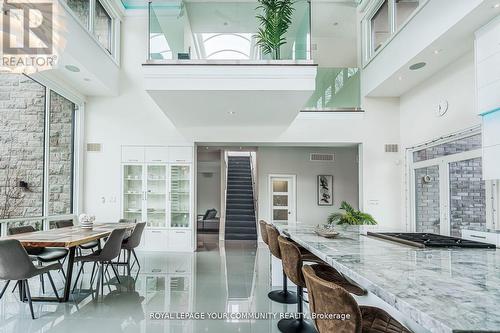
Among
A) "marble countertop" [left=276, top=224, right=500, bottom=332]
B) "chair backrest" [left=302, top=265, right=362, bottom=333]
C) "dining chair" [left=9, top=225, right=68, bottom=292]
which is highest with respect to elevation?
"marble countertop" [left=276, top=224, right=500, bottom=332]

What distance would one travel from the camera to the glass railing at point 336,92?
7.38 m

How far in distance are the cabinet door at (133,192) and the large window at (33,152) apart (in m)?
1.15

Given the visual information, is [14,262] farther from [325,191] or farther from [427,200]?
[325,191]

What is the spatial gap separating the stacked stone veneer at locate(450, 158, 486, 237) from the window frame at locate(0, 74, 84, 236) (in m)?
7.20

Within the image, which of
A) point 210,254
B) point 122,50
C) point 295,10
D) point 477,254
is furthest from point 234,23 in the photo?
point 477,254

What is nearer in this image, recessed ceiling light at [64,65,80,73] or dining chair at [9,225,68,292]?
dining chair at [9,225,68,292]

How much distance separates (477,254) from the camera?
2096 millimetres

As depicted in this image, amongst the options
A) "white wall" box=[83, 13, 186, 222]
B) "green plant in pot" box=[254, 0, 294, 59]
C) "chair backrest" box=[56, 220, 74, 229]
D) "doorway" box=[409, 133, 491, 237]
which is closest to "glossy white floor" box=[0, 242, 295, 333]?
"chair backrest" box=[56, 220, 74, 229]

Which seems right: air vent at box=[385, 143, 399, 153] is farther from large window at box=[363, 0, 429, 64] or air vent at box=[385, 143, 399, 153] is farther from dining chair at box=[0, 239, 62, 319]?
dining chair at box=[0, 239, 62, 319]

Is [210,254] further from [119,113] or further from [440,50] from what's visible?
[440,50]

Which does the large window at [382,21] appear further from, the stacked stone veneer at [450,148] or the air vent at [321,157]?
the air vent at [321,157]

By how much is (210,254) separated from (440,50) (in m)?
5.70

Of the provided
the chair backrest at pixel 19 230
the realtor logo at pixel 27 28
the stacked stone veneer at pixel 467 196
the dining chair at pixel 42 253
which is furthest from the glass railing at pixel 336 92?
the chair backrest at pixel 19 230

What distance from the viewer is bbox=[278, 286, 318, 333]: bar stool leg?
2.93m
